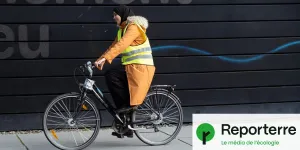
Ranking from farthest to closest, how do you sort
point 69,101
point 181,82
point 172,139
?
point 181,82 < point 172,139 < point 69,101

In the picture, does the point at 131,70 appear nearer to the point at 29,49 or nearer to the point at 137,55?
the point at 137,55

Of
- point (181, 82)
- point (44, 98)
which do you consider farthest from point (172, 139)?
point (44, 98)

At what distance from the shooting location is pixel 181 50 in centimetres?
787

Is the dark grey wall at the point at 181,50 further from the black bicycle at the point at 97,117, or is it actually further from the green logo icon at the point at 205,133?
the green logo icon at the point at 205,133

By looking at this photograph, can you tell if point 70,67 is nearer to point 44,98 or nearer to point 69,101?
point 44,98

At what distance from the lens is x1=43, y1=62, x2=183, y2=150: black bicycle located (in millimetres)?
6215

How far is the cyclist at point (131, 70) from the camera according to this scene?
20.6ft

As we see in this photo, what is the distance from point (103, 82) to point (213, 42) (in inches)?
69.1

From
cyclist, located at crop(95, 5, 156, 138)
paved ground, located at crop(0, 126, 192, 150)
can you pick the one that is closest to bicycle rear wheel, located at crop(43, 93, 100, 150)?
paved ground, located at crop(0, 126, 192, 150)

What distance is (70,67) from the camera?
7441 mm

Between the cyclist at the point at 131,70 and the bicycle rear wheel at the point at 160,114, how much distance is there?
21cm

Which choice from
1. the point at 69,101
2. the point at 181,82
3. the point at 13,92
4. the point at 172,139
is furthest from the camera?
the point at 181,82

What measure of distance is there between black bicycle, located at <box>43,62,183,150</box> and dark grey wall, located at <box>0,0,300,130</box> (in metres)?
0.89

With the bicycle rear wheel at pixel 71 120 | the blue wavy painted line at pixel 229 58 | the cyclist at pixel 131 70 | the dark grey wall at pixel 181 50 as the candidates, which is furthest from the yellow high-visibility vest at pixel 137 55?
the blue wavy painted line at pixel 229 58
